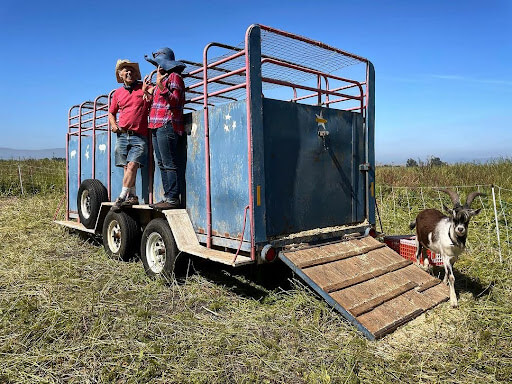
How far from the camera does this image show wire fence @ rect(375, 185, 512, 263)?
6.45 m

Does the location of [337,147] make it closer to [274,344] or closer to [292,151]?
[292,151]

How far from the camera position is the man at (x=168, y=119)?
502 cm

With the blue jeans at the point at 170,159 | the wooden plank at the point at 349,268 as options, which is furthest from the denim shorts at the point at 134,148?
the wooden plank at the point at 349,268

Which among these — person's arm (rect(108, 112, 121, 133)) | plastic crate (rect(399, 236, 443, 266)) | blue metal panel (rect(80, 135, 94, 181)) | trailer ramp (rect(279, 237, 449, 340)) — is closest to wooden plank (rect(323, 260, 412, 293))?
trailer ramp (rect(279, 237, 449, 340))

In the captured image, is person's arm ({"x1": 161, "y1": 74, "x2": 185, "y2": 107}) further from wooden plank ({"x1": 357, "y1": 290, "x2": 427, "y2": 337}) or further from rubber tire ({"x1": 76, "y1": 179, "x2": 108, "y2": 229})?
wooden plank ({"x1": 357, "y1": 290, "x2": 427, "y2": 337})

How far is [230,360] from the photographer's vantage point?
10.5 ft

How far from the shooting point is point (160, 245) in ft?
17.3

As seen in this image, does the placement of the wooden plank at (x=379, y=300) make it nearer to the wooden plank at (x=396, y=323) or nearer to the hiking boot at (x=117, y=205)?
the wooden plank at (x=396, y=323)

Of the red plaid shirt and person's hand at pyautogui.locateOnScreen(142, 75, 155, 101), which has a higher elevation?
person's hand at pyautogui.locateOnScreen(142, 75, 155, 101)

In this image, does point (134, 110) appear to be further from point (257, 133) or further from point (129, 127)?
point (257, 133)

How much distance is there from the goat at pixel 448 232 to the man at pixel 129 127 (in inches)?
168

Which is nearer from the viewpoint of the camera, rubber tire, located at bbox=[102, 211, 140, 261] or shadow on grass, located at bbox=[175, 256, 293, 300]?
shadow on grass, located at bbox=[175, 256, 293, 300]

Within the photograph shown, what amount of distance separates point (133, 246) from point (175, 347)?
2854mm

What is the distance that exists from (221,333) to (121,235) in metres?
3.00
